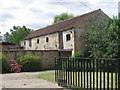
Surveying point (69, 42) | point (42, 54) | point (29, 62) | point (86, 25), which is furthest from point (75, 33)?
point (29, 62)

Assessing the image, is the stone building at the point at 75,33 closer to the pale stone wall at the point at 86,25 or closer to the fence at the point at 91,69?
the pale stone wall at the point at 86,25

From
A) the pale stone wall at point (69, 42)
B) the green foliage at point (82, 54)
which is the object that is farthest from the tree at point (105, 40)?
the pale stone wall at point (69, 42)

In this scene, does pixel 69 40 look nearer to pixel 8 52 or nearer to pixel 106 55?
pixel 106 55

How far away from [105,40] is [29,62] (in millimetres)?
7282

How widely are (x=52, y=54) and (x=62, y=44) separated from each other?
8.58 ft

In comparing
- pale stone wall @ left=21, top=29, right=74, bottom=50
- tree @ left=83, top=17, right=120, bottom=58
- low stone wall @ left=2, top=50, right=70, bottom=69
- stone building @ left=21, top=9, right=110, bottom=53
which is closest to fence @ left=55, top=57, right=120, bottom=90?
tree @ left=83, top=17, right=120, bottom=58

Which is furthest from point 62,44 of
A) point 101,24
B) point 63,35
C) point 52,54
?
point 101,24

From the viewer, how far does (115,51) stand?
13992mm

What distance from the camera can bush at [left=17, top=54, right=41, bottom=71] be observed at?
1474 centimetres

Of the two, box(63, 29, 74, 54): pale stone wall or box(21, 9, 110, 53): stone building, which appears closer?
box(21, 9, 110, 53): stone building

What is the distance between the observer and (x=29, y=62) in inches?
583

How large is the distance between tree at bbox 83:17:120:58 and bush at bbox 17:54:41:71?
17.1ft

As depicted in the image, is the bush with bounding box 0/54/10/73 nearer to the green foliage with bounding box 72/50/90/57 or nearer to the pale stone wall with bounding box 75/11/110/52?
the green foliage with bounding box 72/50/90/57

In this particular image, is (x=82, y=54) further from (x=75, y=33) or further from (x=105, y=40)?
(x=105, y=40)
